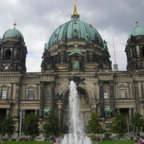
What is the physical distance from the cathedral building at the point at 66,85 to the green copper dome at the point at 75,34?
1045cm

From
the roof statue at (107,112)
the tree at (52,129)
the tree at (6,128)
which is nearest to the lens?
the tree at (52,129)

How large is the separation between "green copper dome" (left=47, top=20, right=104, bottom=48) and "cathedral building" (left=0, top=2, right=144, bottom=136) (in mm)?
10446

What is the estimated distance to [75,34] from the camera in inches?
2707

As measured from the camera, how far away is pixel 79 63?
58.0 m

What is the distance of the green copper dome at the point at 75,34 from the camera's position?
68.4 metres

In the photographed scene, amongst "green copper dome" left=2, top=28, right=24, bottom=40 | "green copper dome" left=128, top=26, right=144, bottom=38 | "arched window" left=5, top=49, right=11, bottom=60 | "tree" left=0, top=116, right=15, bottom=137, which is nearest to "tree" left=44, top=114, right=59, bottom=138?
"tree" left=0, top=116, right=15, bottom=137

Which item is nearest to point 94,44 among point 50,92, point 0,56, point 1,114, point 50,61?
point 50,61

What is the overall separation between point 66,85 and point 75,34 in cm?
1976

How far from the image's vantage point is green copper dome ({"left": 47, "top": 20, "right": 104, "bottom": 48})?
68438mm

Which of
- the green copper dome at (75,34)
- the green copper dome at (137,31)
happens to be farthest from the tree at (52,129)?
the green copper dome at (137,31)

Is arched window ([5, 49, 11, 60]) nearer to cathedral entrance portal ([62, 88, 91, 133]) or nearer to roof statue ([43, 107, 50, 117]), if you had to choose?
roof statue ([43, 107, 50, 117])

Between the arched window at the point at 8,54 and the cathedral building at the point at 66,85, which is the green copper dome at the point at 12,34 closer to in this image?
the cathedral building at the point at 66,85

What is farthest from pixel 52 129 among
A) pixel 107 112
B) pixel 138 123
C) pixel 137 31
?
pixel 137 31

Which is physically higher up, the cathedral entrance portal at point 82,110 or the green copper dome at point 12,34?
the green copper dome at point 12,34
